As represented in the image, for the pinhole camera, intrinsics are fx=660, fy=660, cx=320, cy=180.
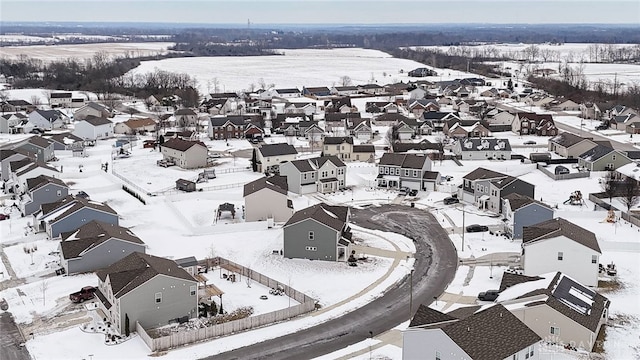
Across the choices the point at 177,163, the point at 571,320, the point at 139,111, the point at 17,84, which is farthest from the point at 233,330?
the point at 17,84

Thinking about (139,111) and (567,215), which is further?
(139,111)

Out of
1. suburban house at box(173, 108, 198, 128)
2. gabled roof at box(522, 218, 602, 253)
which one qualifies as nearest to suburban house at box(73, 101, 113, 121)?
suburban house at box(173, 108, 198, 128)

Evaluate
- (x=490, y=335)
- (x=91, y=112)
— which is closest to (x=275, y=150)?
(x=490, y=335)

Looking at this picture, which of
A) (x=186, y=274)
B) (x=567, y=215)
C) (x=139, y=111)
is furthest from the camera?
(x=139, y=111)

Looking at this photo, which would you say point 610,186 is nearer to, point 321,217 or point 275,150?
point 321,217

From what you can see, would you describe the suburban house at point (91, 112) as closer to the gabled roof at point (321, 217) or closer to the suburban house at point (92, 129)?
the suburban house at point (92, 129)

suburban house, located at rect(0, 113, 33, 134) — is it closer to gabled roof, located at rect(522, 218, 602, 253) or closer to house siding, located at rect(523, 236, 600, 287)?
gabled roof, located at rect(522, 218, 602, 253)

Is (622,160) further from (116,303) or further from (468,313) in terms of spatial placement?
(116,303)
